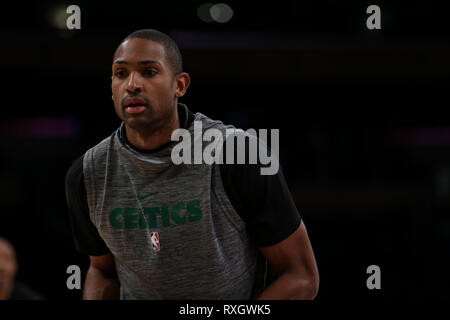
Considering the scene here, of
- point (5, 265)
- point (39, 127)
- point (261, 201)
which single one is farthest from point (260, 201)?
point (39, 127)

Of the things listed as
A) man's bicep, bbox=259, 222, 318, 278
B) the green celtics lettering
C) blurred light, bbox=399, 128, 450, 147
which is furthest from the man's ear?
blurred light, bbox=399, 128, 450, 147

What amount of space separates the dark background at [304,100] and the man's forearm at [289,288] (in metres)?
2.59

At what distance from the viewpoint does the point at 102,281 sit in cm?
130

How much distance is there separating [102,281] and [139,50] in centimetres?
57

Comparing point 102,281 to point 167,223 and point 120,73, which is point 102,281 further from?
point 120,73

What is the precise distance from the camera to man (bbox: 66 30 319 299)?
1.12 m

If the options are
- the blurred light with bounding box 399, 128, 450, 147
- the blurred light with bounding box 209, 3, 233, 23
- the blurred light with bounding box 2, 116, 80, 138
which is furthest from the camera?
the blurred light with bounding box 399, 128, 450, 147

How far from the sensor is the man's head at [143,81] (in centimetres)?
110

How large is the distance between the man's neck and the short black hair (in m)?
0.11

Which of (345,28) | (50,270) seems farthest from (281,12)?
(50,270)

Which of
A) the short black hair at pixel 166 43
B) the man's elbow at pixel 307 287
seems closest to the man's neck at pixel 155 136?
the short black hair at pixel 166 43

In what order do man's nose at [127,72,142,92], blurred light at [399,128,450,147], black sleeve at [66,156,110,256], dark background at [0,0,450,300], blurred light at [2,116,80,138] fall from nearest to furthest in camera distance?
man's nose at [127,72,142,92]
black sleeve at [66,156,110,256]
dark background at [0,0,450,300]
blurred light at [2,116,80,138]
blurred light at [399,128,450,147]

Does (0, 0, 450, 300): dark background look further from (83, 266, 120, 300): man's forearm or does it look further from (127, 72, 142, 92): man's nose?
(127, 72, 142, 92): man's nose

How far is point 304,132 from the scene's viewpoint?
4.55 metres
